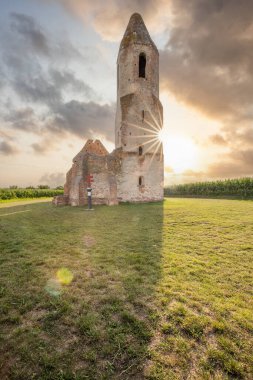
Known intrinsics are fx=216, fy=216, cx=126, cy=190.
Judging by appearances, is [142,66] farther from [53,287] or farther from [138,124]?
[53,287]

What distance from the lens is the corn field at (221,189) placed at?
108ft

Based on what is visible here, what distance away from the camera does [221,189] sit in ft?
121

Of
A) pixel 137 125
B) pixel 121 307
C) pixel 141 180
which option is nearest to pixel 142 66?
pixel 137 125

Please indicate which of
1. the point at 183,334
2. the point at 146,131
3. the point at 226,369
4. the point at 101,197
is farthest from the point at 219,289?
the point at 146,131

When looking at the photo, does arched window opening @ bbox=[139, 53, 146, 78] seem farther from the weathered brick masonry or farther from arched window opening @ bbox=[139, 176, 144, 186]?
arched window opening @ bbox=[139, 176, 144, 186]

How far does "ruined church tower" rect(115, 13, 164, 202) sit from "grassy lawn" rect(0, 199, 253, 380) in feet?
50.1

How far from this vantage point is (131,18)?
912 inches

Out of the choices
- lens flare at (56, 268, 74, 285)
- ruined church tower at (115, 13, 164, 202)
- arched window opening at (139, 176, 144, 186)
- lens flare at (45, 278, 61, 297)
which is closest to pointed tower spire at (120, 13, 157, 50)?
ruined church tower at (115, 13, 164, 202)

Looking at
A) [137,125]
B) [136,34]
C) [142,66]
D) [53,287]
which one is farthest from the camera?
[142,66]

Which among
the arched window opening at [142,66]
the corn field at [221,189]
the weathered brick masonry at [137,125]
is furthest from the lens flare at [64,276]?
the corn field at [221,189]

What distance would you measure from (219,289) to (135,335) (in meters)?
1.83

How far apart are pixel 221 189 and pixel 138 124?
2265cm

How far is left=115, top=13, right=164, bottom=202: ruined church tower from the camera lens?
21.1 m

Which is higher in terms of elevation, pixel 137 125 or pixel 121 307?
pixel 137 125
